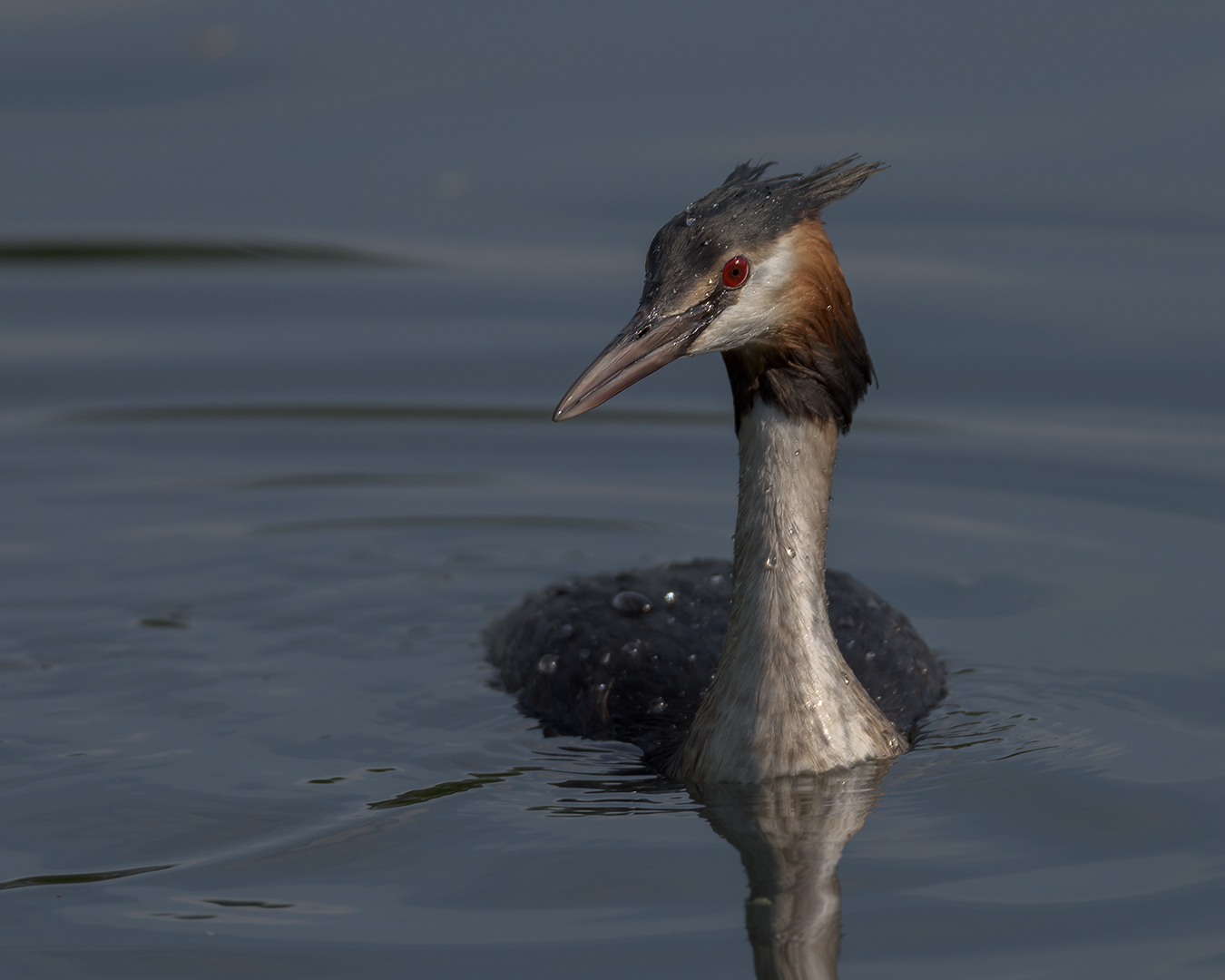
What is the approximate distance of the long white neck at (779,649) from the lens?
6496 millimetres

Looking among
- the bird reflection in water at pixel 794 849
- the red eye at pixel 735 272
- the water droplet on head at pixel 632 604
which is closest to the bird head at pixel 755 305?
the red eye at pixel 735 272

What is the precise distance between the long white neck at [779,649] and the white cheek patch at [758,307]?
1.01 ft

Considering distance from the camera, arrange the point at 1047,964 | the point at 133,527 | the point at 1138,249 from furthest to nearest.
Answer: the point at 1138,249 → the point at 133,527 → the point at 1047,964

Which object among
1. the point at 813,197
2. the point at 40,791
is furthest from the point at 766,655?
the point at 40,791

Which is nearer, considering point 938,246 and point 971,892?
point 971,892

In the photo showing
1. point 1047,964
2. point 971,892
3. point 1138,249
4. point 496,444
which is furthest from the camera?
point 1138,249

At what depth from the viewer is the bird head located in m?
6.18

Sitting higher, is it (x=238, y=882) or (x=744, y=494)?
(x=744, y=494)

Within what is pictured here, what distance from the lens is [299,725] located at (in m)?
7.27

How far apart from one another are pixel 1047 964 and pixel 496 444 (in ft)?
18.0

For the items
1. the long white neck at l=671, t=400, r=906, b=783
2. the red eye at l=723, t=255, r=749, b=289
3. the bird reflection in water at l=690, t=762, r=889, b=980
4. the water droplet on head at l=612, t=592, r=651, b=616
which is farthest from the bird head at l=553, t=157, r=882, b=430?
the water droplet on head at l=612, t=592, r=651, b=616

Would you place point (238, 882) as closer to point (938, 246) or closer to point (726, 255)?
point (726, 255)

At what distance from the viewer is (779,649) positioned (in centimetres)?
653

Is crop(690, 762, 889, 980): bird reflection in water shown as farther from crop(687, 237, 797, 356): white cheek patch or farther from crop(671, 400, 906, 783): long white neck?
crop(687, 237, 797, 356): white cheek patch
